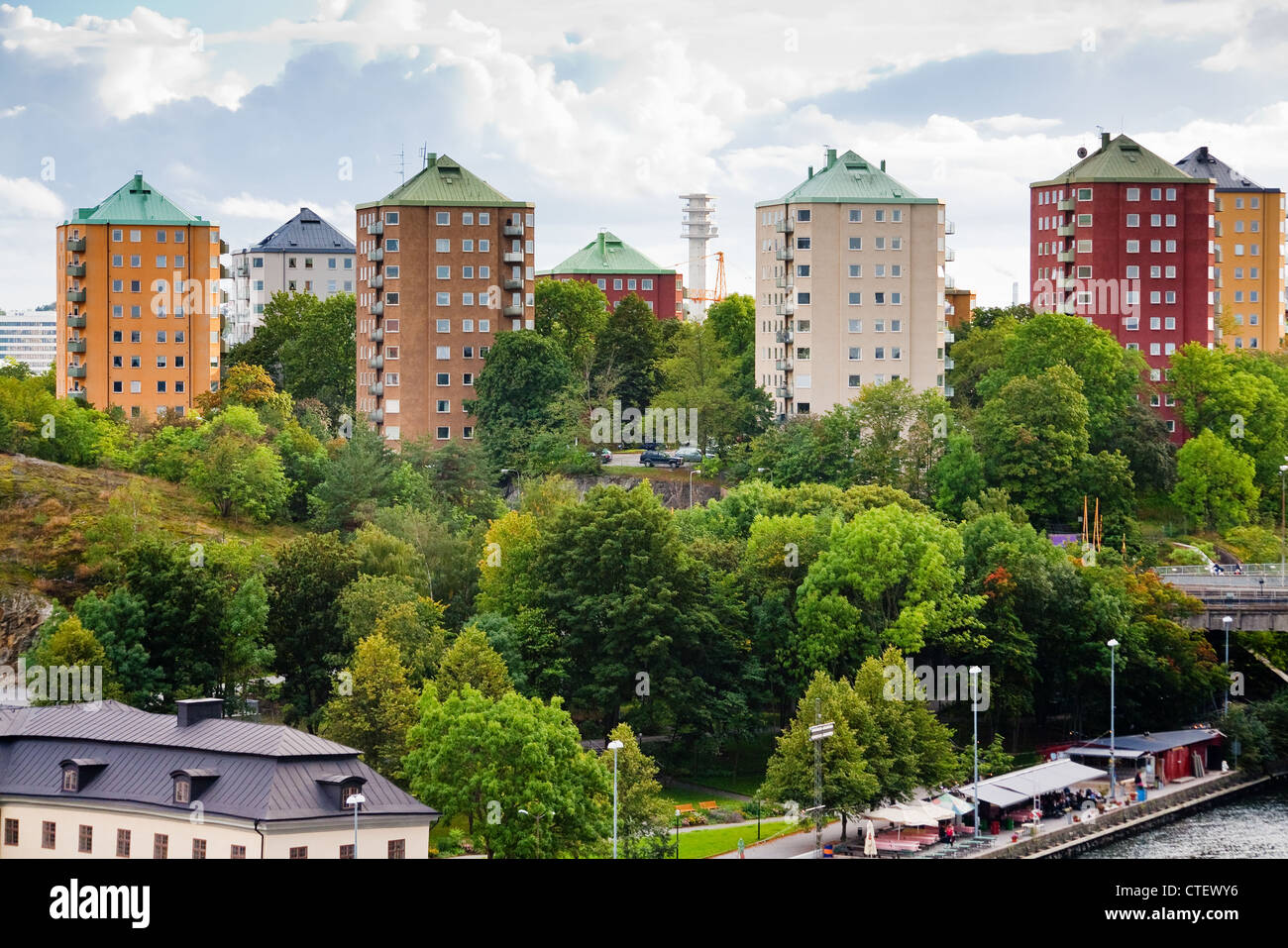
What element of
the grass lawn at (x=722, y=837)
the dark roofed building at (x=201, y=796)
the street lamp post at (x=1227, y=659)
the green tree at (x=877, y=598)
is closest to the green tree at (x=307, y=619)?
the grass lawn at (x=722, y=837)

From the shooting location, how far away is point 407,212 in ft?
338

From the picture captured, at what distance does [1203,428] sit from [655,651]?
4088 centimetres

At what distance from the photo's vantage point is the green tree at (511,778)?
4388cm

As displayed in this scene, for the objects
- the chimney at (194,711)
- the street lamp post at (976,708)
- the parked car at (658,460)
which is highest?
the parked car at (658,460)

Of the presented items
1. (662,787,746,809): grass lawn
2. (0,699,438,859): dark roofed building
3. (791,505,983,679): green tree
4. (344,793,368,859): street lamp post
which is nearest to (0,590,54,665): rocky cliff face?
(0,699,438,859): dark roofed building

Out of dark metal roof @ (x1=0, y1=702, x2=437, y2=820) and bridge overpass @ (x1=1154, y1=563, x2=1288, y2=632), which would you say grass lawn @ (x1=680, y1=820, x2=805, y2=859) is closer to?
dark metal roof @ (x1=0, y1=702, x2=437, y2=820)

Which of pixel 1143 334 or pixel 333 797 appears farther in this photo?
pixel 1143 334

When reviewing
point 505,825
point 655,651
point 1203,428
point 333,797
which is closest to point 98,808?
point 333,797

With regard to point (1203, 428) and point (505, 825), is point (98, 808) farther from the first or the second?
point (1203, 428)

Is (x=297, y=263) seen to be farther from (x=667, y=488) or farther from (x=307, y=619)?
(x=307, y=619)

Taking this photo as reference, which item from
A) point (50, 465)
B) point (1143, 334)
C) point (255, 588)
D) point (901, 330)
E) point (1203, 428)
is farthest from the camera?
point (1143, 334)

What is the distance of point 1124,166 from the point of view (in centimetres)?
11094

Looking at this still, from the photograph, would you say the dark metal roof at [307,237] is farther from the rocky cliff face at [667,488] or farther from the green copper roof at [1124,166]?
the rocky cliff face at [667,488]

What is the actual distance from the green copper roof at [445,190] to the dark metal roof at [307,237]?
62.9 metres
